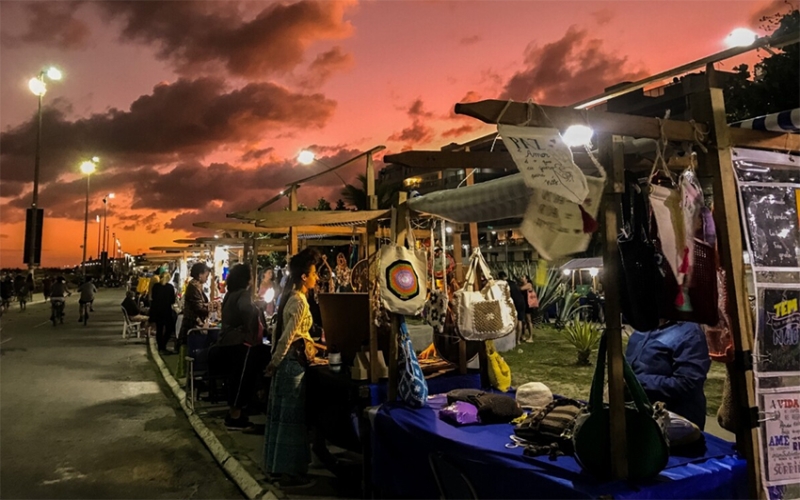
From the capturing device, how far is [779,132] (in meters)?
3.17

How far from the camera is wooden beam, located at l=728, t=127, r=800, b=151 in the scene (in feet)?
10.00

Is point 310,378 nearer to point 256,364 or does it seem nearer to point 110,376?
point 256,364

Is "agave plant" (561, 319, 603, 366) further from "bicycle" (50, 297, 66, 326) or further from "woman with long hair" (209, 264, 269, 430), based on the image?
"bicycle" (50, 297, 66, 326)

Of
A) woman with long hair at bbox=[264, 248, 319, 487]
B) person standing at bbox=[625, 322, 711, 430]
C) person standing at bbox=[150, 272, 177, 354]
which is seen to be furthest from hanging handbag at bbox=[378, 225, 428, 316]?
person standing at bbox=[150, 272, 177, 354]

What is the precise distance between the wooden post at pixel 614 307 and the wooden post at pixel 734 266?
61 cm

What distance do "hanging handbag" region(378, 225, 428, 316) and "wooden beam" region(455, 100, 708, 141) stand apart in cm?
202

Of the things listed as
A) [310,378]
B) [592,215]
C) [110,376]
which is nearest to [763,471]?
[592,215]

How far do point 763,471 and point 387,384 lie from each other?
112 inches

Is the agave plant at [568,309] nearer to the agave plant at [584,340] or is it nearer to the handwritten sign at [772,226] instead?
the agave plant at [584,340]

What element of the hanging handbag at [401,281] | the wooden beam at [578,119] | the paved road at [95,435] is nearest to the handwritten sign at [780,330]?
the wooden beam at [578,119]

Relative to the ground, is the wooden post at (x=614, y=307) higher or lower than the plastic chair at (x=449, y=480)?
higher

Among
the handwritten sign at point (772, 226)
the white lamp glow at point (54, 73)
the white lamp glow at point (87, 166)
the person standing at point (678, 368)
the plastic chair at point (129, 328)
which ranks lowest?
the plastic chair at point (129, 328)

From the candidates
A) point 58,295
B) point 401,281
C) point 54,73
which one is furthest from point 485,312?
point 54,73

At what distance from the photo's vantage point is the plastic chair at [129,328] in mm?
16750
